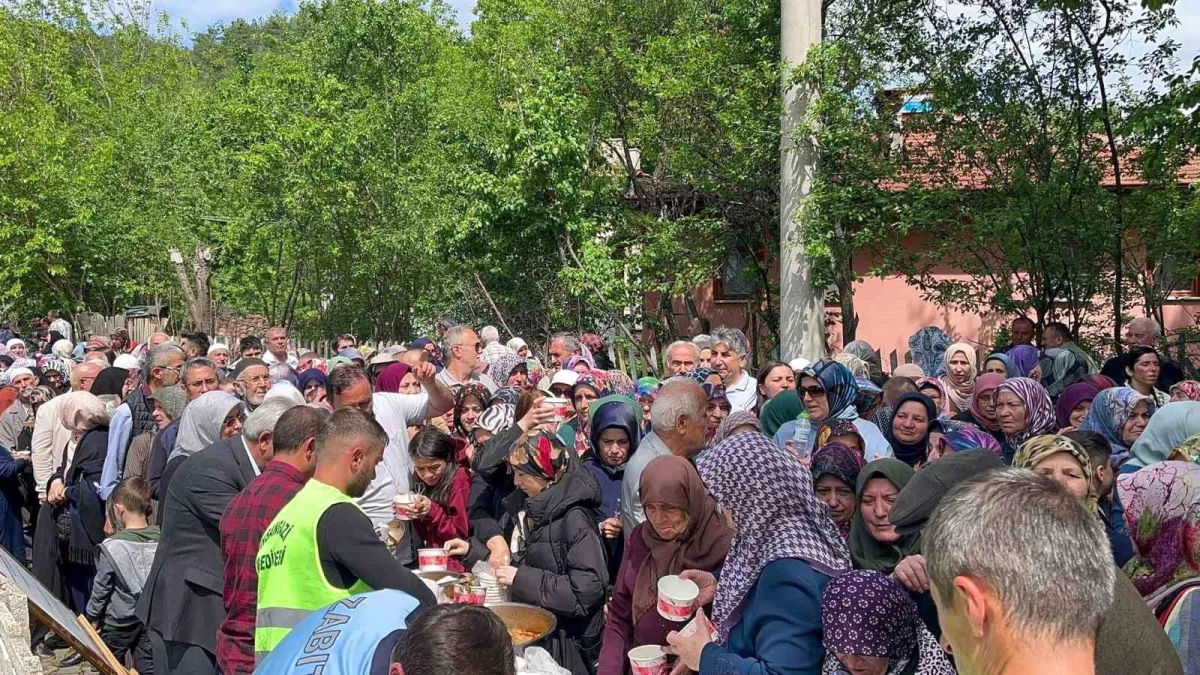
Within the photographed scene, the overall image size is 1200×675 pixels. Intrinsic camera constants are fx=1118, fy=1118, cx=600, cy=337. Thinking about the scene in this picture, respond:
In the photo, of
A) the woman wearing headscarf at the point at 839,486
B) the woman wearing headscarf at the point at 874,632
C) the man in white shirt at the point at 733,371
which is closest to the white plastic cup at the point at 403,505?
the woman wearing headscarf at the point at 839,486

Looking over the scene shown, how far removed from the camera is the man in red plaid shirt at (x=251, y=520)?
4.09 meters

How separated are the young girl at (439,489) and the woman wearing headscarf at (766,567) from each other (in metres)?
2.44

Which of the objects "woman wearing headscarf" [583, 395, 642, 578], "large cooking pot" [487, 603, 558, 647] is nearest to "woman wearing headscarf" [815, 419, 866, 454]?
"woman wearing headscarf" [583, 395, 642, 578]

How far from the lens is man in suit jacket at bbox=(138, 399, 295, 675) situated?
4.90m

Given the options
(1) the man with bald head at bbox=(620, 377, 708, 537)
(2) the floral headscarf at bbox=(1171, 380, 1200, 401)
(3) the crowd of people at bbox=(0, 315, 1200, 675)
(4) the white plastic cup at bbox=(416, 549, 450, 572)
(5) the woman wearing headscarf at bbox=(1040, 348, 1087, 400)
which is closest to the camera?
(3) the crowd of people at bbox=(0, 315, 1200, 675)

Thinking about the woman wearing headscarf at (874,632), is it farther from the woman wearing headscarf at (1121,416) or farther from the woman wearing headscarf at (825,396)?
the woman wearing headscarf at (825,396)

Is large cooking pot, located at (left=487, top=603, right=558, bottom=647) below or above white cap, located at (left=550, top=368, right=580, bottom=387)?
below

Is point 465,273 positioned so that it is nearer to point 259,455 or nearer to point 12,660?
point 259,455

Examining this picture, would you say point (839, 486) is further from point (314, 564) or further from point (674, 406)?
point (314, 564)

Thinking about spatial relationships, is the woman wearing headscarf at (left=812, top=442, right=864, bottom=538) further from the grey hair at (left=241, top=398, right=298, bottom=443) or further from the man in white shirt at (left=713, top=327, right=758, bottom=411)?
the man in white shirt at (left=713, top=327, right=758, bottom=411)

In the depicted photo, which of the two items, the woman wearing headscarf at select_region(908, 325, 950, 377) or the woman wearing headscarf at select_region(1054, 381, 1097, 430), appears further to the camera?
the woman wearing headscarf at select_region(908, 325, 950, 377)

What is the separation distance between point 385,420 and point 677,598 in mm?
3324

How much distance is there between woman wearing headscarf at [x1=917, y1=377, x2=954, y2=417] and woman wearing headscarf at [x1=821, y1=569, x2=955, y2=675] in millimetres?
5283

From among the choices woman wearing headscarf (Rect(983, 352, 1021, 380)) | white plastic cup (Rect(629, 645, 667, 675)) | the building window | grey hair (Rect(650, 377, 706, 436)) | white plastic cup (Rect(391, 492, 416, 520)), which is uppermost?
the building window
